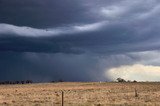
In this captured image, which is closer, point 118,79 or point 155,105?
point 155,105

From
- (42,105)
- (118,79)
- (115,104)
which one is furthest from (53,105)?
(118,79)

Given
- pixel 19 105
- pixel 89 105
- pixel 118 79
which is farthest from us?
pixel 118 79

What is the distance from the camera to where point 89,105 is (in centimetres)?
4038

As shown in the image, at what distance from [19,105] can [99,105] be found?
9645 millimetres

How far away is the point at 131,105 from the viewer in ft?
133

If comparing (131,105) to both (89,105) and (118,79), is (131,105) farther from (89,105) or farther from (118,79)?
(118,79)

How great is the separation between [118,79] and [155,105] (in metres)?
135

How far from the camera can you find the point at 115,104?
137 feet

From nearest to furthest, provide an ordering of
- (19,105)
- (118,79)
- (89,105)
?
(89,105) → (19,105) → (118,79)

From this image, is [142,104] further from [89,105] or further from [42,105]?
[42,105]

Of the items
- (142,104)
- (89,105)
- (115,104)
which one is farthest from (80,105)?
(142,104)

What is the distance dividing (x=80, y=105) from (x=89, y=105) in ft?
3.43

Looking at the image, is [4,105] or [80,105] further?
[4,105]

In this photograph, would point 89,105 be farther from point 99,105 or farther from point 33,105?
point 33,105
